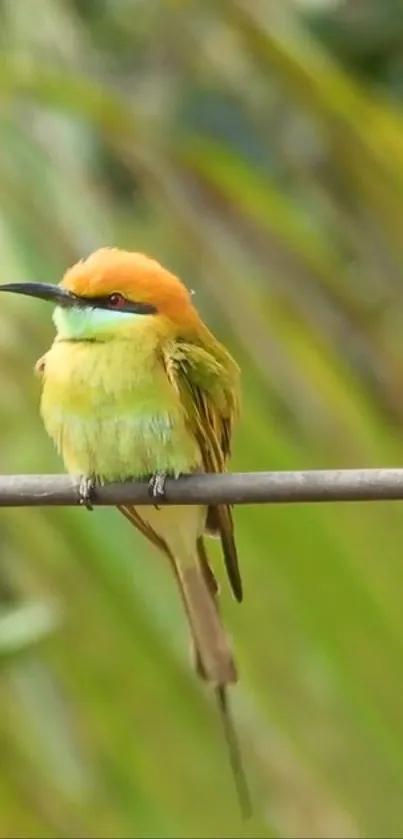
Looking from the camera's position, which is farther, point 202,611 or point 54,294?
point 202,611

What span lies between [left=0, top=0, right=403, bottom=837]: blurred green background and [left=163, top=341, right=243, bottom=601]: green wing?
0.02m

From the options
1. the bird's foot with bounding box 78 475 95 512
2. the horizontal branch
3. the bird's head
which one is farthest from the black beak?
the horizontal branch

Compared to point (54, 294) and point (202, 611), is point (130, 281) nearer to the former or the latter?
point (54, 294)

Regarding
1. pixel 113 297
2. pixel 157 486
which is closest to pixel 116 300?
pixel 113 297

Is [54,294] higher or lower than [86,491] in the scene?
higher

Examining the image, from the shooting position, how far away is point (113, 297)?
Result: 898mm

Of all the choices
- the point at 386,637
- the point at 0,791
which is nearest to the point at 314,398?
the point at 386,637

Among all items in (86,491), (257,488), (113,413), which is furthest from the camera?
(113,413)

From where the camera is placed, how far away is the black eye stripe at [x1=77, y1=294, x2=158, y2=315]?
0.89 meters

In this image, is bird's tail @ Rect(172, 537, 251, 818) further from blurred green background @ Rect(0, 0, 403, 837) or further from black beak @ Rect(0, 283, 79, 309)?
black beak @ Rect(0, 283, 79, 309)

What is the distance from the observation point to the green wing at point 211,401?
910mm

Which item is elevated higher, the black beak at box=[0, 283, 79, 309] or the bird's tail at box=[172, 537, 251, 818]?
the black beak at box=[0, 283, 79, 309]

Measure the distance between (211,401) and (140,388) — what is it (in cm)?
5

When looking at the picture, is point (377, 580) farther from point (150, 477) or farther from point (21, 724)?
point (21, 724)
